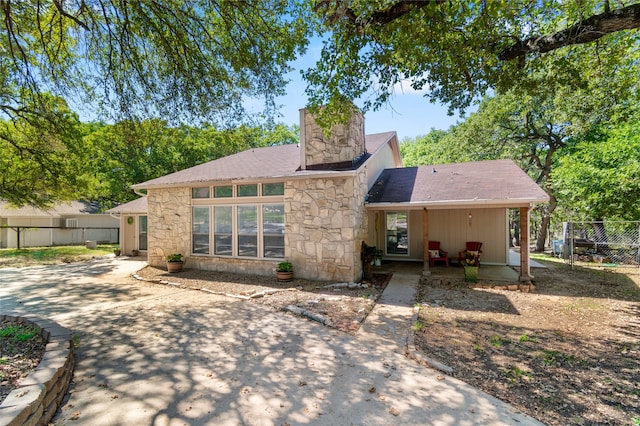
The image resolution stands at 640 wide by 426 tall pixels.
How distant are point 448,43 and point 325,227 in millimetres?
4933

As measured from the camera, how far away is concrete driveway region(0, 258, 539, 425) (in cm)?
284

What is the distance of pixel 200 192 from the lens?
10.2m

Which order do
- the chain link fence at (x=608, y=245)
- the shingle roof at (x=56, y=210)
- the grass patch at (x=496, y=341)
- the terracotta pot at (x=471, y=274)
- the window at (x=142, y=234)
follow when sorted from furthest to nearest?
the shingle roof at (x=56, y=210) < the window at (x=142, y=234) < the chain link fence at (x=608, y=245) < the terracotta pot at (x=471, y=274) < the grass patch at (x=496, y=341)

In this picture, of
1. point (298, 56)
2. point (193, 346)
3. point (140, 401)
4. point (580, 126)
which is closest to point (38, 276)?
point (193, 346)

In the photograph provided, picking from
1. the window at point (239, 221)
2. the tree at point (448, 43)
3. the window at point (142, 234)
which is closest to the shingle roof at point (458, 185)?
the tree at point (448, 43)

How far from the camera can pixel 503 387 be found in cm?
336

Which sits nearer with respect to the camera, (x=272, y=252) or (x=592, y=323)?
(x=592, y=323)

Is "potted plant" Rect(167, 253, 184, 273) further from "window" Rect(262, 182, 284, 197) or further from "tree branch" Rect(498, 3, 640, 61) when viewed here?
"tree branch" Rect(498, 3, 640, 61)

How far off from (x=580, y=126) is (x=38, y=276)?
2200 centimetres

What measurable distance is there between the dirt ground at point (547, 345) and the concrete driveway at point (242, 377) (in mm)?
514

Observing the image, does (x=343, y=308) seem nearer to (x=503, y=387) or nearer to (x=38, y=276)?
(x=503, y=387)

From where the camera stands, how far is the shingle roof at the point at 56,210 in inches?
747

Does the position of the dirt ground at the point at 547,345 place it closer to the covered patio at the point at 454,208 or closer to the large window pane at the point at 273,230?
the covered patio at the point at 454,208

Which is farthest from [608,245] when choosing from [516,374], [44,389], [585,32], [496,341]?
[44,389]
